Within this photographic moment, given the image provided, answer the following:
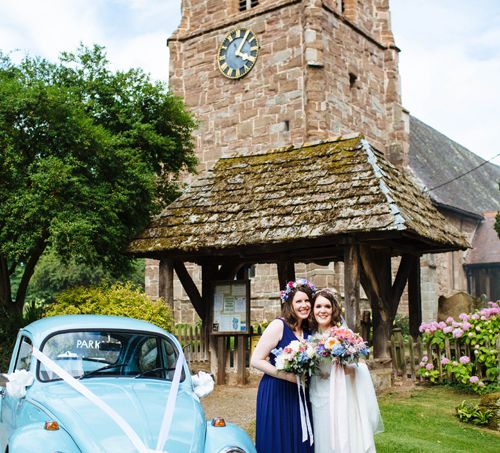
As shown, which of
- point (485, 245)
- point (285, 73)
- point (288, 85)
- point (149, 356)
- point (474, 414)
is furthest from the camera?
point (485, 245)

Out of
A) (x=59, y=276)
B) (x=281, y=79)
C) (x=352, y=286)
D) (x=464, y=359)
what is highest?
(x=281, y=79)

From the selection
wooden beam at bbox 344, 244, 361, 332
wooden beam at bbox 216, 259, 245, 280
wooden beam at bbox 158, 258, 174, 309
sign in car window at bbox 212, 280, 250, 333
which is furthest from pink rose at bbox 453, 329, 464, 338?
wooden beam at bbox 158, 258, 174, 309

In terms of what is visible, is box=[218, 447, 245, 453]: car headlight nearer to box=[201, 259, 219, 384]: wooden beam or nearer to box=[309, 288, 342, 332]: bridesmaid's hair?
box=[309, 288, 342, 332]: bridesmaid's hair

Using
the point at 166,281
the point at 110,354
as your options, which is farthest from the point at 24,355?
the point at 166,281

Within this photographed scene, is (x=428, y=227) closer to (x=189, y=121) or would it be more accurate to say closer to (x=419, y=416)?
(x=419, y=416)

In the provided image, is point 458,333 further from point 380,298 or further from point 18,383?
point 18,383

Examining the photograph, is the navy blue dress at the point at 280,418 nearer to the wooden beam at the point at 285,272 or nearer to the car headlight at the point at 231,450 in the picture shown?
the car headlight at the point at 231,450

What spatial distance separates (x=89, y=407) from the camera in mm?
4973

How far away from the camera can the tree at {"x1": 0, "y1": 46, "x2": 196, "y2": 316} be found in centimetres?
1265

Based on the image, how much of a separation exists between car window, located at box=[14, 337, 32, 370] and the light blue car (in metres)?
0.01

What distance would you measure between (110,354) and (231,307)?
718 cm

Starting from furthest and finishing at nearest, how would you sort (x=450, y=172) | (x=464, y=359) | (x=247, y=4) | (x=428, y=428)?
(x=450, y=172), (x=247, y=4), (x=464, y=359), (x=428, y=428)

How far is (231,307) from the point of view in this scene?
42.3 ft

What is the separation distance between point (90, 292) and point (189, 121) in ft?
19.7
